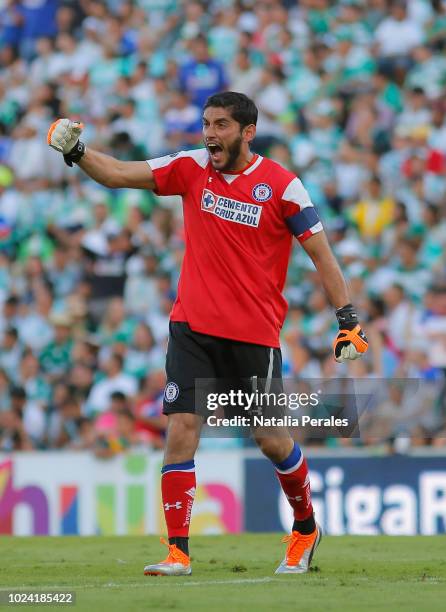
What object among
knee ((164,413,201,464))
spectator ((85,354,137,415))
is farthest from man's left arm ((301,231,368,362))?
spectator ((85,354,137,415))

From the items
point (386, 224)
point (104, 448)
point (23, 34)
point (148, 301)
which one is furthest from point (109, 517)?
point (23, 34)

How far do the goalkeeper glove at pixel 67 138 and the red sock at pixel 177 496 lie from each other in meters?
1.63

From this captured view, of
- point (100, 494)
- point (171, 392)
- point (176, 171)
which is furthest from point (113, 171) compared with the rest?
point (100, 494)

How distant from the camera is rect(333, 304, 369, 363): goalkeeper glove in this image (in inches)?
275

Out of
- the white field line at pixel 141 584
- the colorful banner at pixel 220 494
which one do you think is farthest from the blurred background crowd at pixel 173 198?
the white field line at pixel 141 584

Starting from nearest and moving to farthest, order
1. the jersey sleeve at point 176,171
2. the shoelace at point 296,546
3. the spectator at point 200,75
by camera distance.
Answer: the jersey sleeve at point 176,171 → the shoelace at point 296,546 → the spectator at point 200,75

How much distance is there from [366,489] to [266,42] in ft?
26.5

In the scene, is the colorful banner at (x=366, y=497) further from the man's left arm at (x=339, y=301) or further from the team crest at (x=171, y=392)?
the team crest at (x=171, y=392)

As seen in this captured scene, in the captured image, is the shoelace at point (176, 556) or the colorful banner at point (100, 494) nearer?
the shoelace at point (176, 556)

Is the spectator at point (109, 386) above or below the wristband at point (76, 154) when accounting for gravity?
below

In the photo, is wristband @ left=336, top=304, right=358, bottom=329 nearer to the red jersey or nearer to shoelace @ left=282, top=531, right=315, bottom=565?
the red jersey

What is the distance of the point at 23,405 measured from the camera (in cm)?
1414

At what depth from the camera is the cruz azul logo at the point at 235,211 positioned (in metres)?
7.06

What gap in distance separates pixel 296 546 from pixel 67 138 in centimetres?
241
